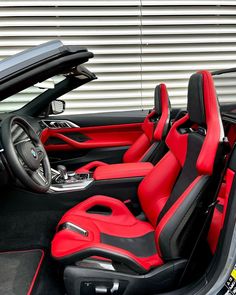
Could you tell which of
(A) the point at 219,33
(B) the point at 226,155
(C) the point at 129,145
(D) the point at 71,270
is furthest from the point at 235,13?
(D) the point at 71,270

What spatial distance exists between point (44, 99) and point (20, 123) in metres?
0.80

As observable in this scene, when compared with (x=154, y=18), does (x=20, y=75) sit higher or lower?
lower

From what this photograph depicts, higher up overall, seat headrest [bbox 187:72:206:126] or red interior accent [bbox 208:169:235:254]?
seat headrest [bbox 187:72:206:126]

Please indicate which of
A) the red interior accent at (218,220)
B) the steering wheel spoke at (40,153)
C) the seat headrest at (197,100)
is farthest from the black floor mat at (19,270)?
the seat headrest at (197,100)

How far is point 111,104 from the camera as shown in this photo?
3.25 m

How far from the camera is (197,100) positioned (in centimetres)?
127

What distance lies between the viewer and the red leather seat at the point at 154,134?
2195 mm

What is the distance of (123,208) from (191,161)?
0.59m

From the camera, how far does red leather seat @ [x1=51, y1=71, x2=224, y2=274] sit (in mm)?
1211

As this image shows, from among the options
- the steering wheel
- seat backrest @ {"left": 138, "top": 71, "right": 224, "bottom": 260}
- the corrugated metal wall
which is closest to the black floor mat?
the steering wheel

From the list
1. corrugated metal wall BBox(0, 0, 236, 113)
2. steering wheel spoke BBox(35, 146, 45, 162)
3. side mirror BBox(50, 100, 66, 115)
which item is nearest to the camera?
steering wheel spoke BBox(35, 146, 45, 162)

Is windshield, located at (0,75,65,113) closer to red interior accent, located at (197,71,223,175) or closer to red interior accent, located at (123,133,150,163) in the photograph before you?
red interior accent, located at (123,133,150,163)

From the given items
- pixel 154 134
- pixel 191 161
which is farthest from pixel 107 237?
pixel 154 134

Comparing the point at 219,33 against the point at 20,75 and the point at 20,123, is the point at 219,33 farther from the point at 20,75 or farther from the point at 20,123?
the point at 20,75
